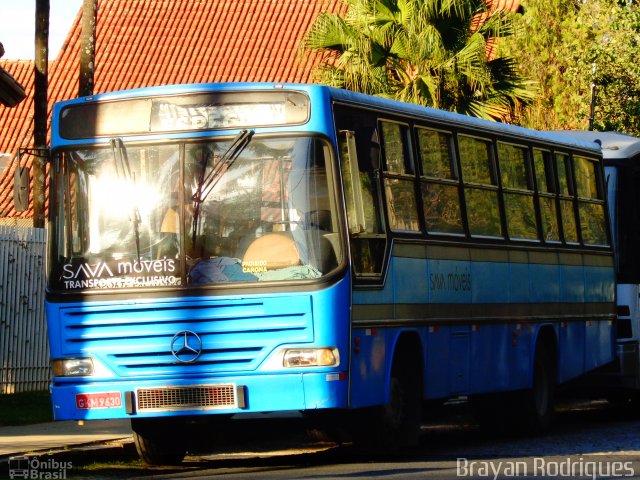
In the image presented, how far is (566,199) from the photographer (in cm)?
1773

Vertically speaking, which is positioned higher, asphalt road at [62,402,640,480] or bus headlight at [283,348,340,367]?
bus headlight at [283,348,340,367]

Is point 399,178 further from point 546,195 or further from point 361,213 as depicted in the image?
point 546,195

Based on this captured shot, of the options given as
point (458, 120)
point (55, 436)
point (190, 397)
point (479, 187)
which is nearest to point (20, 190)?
point (190, 397)

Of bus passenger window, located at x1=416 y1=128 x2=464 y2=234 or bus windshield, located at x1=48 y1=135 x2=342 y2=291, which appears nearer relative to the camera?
bus windshield, located at x1=48 y1=135 x2=342 y2=291

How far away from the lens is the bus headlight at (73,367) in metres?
12.6

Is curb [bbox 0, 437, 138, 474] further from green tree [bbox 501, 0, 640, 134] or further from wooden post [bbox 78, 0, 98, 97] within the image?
green tree [bbox 501, 0, 640, 134]

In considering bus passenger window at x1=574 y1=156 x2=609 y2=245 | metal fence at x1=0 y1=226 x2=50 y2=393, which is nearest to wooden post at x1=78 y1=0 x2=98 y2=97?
metal fence at x1=0 y1=226 x2=50 y2=393

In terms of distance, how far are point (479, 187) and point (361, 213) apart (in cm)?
328

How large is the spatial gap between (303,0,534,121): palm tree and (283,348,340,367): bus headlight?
13.6 m

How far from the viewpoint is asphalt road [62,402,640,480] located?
39.7 ft

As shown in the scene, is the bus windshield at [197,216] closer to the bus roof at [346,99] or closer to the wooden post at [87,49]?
the bus roof at [346,99]

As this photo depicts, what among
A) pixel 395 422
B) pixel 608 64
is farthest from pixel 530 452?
pixel 608 64

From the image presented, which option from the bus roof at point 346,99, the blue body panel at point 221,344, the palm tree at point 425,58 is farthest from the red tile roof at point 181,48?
the blue body panel at point 221,344

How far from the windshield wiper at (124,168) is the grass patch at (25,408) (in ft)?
15.9
